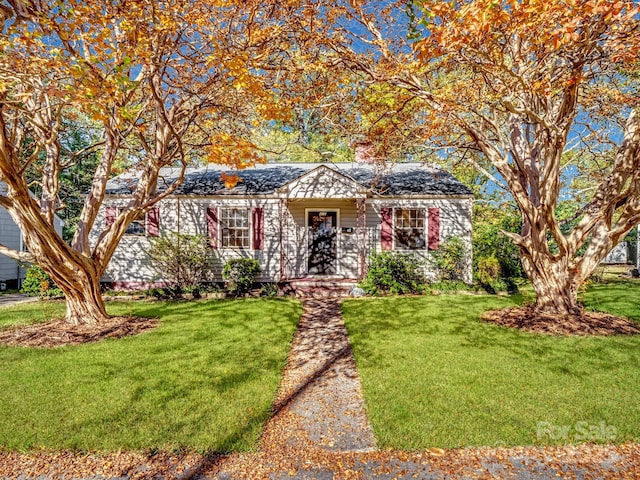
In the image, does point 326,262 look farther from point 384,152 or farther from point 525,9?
point 525,9

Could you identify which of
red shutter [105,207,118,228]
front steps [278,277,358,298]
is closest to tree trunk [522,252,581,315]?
front steps [278,277,358,298]

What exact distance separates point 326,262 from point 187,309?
16.7 ft

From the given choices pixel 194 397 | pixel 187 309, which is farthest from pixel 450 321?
pixel 187 309

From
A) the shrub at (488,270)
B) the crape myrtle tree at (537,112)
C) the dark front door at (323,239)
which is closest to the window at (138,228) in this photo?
the dark front door at (323,239)

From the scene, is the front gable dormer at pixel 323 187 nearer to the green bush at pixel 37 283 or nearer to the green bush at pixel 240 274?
the green bush at pixel 240 274

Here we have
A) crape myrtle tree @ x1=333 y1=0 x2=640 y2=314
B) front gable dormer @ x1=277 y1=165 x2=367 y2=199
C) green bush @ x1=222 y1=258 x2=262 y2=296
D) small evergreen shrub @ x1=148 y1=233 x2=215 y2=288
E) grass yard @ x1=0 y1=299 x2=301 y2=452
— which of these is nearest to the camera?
grass yard @ x1=0 y1=299 x2=301 y2=452

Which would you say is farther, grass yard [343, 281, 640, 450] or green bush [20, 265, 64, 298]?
green bush [20, 265, 64, 298]

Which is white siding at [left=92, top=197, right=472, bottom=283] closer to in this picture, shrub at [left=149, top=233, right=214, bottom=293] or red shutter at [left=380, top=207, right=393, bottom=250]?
red shutter at [left=380, top=207, right=393, bottom=250]

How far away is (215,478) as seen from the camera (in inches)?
101

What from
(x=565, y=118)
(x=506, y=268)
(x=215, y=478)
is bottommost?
(x=215, y=478)

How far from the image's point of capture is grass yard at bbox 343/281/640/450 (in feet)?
10.1

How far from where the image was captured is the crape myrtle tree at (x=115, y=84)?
4602mm

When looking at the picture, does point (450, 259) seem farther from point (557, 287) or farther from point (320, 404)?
point (320, 404)

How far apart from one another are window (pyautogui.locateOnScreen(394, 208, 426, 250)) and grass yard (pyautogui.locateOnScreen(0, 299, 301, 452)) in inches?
256
